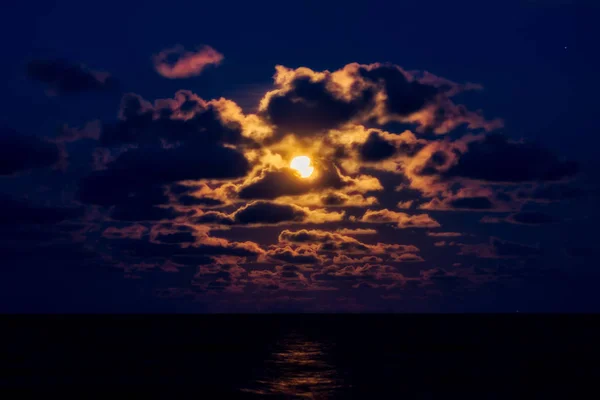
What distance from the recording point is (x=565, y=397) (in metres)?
54.5

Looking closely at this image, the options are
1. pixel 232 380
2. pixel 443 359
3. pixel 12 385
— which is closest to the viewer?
pixel 12 385

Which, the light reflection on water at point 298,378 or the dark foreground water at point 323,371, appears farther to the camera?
the dark foreground water at point 323,371

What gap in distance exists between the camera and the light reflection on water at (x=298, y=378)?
5462 centimetres

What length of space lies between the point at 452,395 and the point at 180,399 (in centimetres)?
2256

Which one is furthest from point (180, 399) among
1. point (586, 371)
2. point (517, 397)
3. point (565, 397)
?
point (586, 371)

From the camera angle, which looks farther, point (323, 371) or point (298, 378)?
point (323, 371)

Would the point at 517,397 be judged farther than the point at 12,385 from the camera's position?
No

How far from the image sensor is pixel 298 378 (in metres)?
63.9

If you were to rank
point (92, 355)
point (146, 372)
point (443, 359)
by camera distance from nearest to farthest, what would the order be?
1. point (146, 372)
2. point (443, 359)
3. point (92, 355)

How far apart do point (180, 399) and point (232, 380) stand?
11.9 m

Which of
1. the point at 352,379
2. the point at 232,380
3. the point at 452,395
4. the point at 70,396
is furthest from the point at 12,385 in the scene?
the point at 452,395

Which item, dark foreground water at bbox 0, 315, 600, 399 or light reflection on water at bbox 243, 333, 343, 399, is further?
dark foreground water at bbox 0, 315, 600, 399

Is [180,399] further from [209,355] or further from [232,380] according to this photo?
[209,355]

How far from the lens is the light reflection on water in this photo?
54.6m
